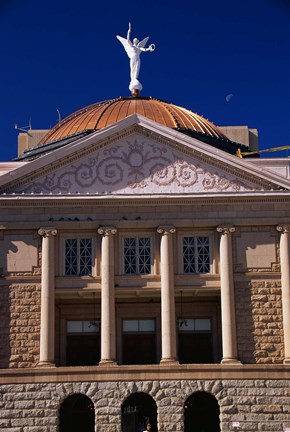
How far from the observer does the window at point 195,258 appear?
4241cm

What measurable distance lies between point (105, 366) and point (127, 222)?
20.4ft

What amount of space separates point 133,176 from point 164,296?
543 centimetres

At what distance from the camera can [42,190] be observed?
139ft

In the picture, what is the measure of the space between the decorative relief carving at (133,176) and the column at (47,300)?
86.8 inches

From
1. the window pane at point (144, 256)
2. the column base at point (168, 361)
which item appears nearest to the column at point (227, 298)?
the column base at point (168, 361)

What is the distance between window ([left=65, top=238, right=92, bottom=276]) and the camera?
4238 cm

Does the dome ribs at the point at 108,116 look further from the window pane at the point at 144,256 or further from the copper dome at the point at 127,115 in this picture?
the window pane at the point at 144,256

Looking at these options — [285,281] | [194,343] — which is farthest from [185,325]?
[285,281]

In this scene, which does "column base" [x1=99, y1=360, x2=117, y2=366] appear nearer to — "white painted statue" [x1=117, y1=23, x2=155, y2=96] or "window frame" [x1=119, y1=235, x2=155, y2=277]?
"window frame" [x1=119, y1=235, x2=155, y2=277]

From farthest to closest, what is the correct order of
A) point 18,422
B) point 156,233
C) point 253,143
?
1. point 253,143
2. point 156,233
3. point 18,422

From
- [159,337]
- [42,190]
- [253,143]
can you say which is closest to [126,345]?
[159,337]

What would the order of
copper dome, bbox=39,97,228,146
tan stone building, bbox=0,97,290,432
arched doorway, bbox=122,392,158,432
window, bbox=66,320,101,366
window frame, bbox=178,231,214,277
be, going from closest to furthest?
tan stone building, bbox=0,97,290,432
arched doorway, bbox=122,392,158,432
window frame, bbox=178,231,214,277
window, bbox=66,320,101,366
copper dome, bbox=39,97,228,146

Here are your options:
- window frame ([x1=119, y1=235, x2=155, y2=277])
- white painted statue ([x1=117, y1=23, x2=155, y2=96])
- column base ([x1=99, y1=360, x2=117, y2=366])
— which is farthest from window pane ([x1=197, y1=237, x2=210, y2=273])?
white painted statue ([x1=117, y1=23, x2=155, y2=96])

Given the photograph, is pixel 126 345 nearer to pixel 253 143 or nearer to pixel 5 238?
pixel 5 238
